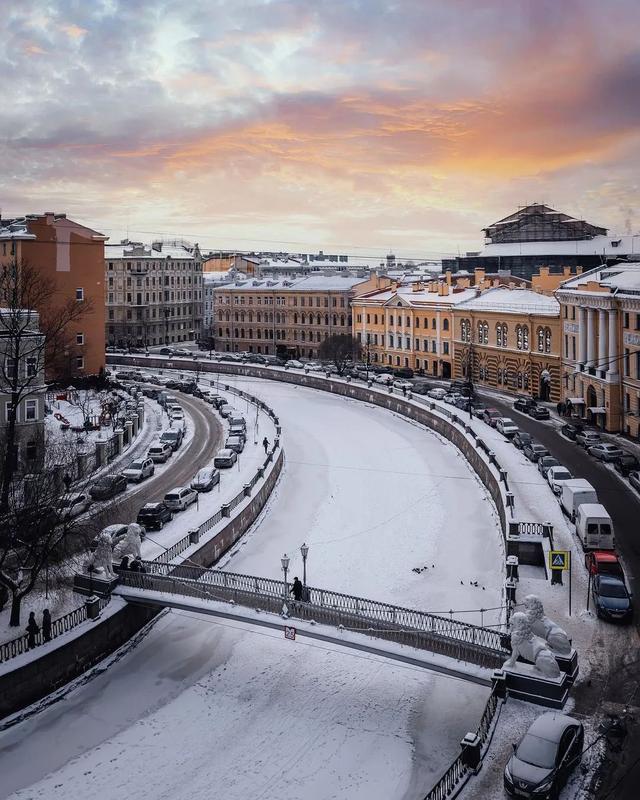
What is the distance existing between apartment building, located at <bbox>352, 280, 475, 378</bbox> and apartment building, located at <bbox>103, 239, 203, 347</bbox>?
26.7 meters

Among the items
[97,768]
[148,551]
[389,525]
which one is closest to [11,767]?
[97,768]

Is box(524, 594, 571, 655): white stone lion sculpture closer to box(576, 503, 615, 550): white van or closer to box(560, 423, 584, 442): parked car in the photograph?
box(576, 503, 615, 550): white van

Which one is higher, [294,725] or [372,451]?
[372,451]

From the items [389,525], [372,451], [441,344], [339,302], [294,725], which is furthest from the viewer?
[339,302]

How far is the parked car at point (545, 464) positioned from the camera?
33559 millimetres

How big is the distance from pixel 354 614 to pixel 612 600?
6.23 m

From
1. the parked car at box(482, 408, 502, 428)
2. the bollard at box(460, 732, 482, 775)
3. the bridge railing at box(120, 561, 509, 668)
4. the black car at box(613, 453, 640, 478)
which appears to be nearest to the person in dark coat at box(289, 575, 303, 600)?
the bridge railing at box(120, 561, 509, 668)

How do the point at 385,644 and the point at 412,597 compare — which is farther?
the point at 412,597

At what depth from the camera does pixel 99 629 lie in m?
19.4

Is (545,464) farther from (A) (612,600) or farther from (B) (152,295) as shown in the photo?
(B) (152,295)

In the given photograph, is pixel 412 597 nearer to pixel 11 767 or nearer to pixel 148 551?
pixel 148 551

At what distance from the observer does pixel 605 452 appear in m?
36.7

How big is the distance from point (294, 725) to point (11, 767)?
209 inches

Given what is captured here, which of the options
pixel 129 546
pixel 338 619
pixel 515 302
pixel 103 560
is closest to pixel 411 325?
pixel 515 302
